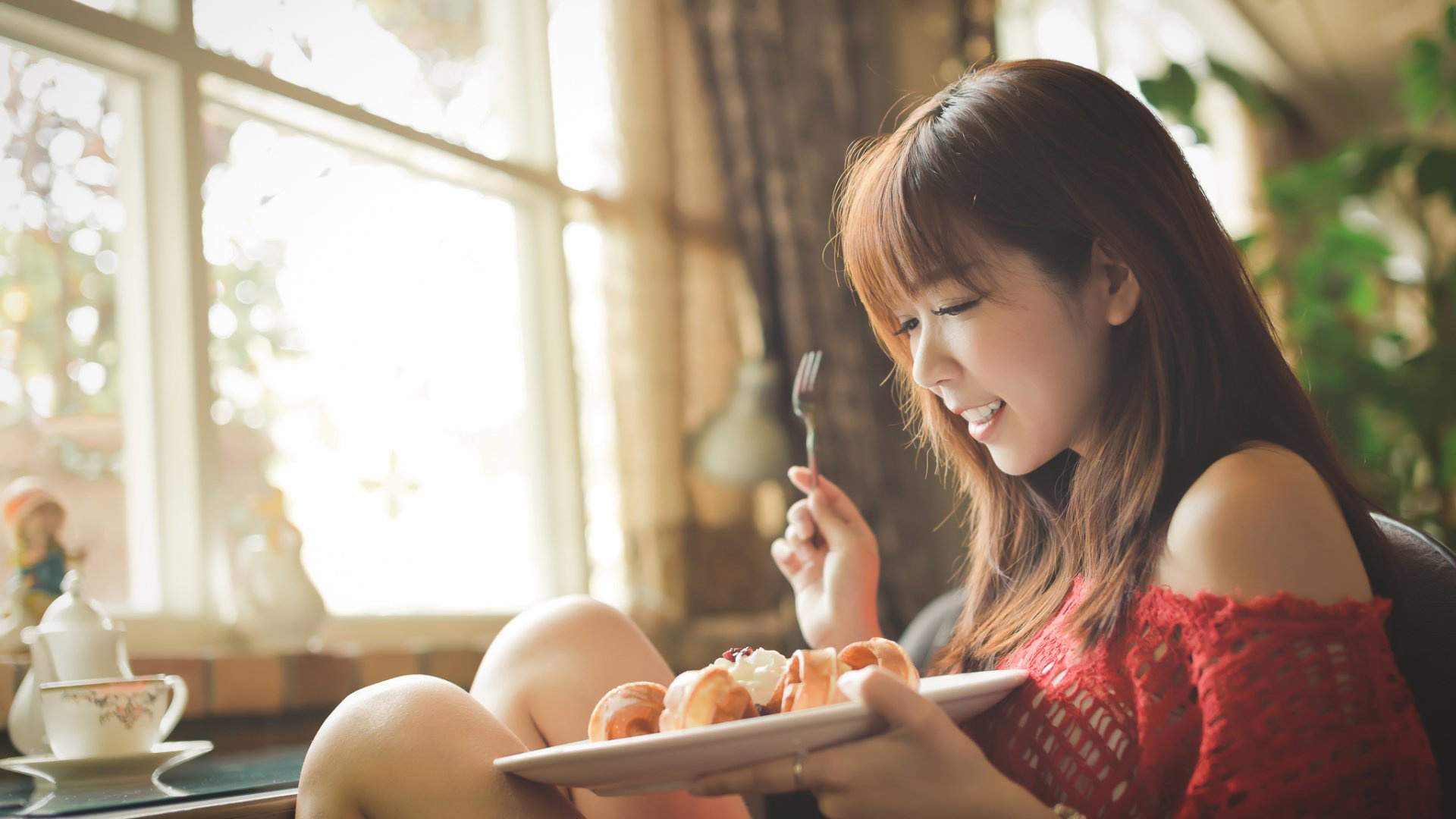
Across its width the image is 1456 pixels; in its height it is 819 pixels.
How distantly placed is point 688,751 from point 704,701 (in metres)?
0.12

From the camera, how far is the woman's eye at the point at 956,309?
106cm

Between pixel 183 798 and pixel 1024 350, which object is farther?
pixel 1024 350

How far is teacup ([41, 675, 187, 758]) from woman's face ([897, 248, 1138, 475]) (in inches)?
32.6

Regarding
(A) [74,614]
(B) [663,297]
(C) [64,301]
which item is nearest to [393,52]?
(B) [663,297]

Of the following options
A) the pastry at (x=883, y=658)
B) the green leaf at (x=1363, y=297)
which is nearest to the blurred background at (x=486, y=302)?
the green leaf at (x=1363, y=297)

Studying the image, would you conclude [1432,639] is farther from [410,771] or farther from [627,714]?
[410,771]

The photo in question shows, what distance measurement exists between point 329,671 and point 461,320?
3.43 feet

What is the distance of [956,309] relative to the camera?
1070mm

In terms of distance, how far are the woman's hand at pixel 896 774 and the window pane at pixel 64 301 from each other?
59.7 inches

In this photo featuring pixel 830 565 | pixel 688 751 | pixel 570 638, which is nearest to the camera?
pixel 688 751

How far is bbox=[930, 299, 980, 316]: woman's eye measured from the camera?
41.7 inches

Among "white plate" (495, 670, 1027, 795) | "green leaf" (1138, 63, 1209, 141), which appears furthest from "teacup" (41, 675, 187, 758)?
"green leaf" (1138, 63, 1209, 141)

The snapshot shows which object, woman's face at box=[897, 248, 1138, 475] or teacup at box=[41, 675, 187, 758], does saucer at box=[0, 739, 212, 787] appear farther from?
woman's face at box=[897, 248, 1138, 475]

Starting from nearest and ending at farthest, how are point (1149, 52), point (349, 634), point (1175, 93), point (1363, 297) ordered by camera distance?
1. point (349, 634)
2. point (1175, 93)
3. point (1363, 297)
4. point (1149, 52)
